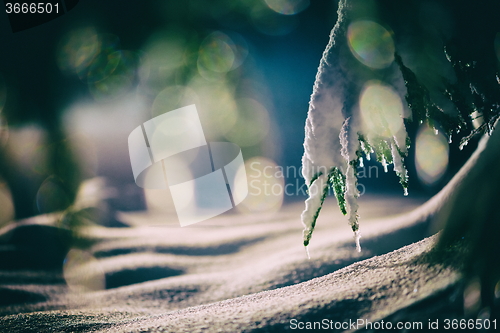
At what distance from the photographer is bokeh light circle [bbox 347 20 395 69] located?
9.28 feet

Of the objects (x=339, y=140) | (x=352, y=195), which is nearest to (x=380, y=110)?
(x=339, y=140)

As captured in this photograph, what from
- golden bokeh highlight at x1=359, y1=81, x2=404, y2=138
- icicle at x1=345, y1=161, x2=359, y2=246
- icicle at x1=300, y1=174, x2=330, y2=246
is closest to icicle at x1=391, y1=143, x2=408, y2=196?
golden bokeh highlight at x1=359, y1=81, x2=404, y2=138

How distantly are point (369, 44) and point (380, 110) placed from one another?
803mm

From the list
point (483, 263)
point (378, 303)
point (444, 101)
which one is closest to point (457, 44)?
point (444, 101)

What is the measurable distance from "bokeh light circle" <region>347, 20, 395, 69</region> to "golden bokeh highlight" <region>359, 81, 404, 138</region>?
0.88 feet

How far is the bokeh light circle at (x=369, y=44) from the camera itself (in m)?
2.83

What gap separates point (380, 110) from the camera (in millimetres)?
2699

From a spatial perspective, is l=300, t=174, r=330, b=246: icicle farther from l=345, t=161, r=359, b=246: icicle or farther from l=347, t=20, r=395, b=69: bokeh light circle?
l=347, t=20, r=395, b=69: bokeh light circle

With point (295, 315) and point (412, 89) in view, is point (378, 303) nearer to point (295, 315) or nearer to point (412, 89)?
point (295, 315)

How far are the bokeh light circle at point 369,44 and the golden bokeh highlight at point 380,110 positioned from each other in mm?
268

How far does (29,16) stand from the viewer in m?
3.04

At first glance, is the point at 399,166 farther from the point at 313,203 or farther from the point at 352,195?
the point at 313,203

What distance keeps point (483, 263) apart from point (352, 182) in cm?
222

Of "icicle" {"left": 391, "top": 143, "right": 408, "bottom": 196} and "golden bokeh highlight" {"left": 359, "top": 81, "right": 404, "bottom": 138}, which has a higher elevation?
"golden bokeh highlight" {"left": 359, "top": 81, "right": 404, "bottom": 138}
